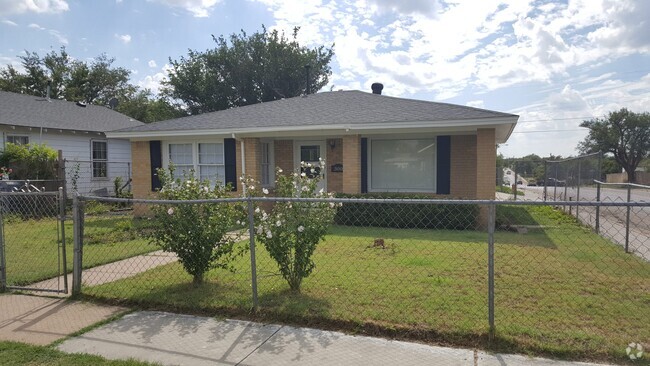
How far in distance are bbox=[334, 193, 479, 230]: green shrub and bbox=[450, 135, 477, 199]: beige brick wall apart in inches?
55.1

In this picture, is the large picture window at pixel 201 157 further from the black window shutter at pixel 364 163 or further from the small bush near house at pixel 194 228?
the small bush near house at pixel 194 228

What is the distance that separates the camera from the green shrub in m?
10.3

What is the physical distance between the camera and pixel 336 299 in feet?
15.2

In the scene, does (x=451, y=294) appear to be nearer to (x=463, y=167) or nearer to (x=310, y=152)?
(x=463, y=167)

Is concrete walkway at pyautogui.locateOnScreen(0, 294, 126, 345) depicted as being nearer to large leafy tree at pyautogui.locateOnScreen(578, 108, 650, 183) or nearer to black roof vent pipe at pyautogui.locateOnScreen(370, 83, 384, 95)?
black roof vent pipe at pyautogui.locateOnScreen(370, 83, 384, 95)

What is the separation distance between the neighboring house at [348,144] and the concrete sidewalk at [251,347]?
7799mm

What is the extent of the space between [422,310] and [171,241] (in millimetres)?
3016

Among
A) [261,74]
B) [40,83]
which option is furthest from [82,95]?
[261,74]

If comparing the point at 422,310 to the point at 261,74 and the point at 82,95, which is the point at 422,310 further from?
the point at 82,95

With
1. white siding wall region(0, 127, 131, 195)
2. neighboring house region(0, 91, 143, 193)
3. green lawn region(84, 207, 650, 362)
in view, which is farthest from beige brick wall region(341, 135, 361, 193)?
white siding wall region(0, 127, 131, 195)

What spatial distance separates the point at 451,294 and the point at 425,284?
0.49 metres

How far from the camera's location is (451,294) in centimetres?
476

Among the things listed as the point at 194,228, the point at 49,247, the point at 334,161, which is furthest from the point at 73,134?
the point at 194,228

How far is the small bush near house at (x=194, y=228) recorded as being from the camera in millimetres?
4883
